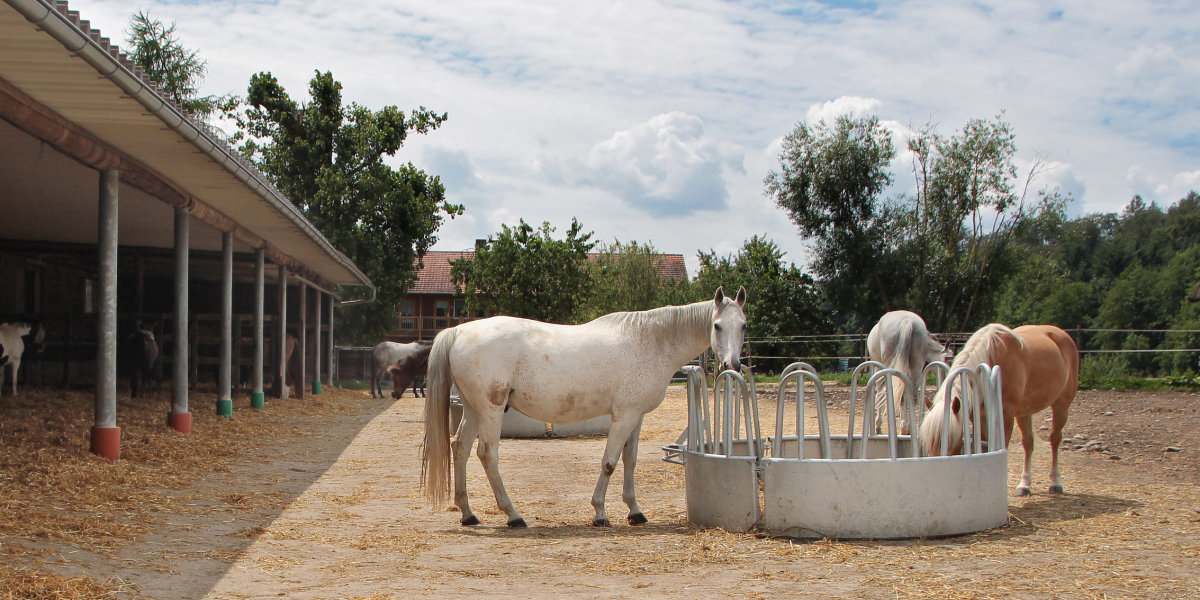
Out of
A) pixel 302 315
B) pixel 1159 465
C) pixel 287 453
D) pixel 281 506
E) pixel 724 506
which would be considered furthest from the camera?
pixel 302 315

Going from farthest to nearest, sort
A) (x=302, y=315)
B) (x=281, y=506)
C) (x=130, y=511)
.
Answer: (x=302, y=315)
(x=281, y=506)
(x=130, y=511)

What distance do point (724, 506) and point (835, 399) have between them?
15740 millimetres

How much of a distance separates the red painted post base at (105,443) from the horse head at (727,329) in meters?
→ 5.60

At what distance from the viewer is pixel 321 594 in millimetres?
4434

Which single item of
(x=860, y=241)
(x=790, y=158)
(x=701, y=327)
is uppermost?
(x=790, y=158)

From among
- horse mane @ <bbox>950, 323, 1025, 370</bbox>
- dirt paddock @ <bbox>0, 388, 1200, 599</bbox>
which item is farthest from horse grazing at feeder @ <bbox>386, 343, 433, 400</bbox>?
horse mane @ <bbox>950, 323, 1025, 370</bbox>

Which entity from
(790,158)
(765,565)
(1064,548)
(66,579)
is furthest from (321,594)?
(790,158)

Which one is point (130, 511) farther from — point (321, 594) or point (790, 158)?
point (790, 158)

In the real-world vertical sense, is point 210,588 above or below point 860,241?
below

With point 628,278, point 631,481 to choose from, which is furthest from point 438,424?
point 628,278

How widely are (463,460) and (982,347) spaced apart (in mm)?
3870

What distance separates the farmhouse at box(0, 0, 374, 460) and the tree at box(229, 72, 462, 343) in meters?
9.45

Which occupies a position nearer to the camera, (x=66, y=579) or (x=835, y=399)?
(x=66, y=579)

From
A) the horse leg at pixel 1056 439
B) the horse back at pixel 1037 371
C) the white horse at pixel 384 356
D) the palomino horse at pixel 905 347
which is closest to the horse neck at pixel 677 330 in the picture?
the horse back at pixel 1037 371
